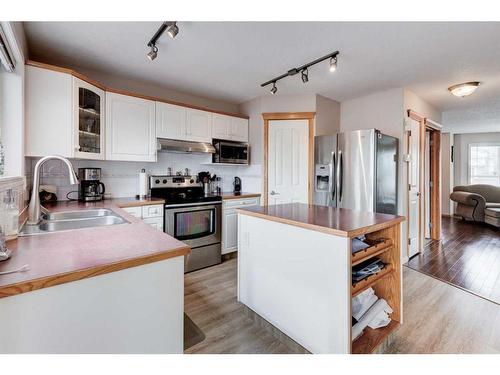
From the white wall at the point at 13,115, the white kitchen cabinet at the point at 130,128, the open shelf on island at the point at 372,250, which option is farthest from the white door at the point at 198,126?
the open shelf on island at the point at 372,250

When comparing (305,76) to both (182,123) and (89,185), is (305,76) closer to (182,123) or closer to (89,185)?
(182,123)

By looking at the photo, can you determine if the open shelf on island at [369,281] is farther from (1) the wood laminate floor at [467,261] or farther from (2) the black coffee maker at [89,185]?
(2) the black coffee maker at [89,185]

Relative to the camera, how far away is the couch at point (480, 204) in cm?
518

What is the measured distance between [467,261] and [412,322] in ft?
6.93

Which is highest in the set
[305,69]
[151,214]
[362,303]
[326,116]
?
[305,69]

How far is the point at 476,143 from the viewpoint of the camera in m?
6.81

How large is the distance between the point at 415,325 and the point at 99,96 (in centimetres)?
356

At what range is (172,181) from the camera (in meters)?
3.30

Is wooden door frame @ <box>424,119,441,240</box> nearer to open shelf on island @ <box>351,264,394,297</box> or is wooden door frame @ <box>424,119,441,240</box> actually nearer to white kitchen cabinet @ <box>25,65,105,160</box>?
open shelf on island @ <box>351,264,394,297</box>

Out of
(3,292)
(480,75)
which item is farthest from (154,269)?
(480,75)

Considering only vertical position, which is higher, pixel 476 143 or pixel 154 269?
pixel 476 143

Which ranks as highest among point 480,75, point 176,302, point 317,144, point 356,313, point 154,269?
point 480,75

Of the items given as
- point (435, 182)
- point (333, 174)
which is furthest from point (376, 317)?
point (435, 182)
